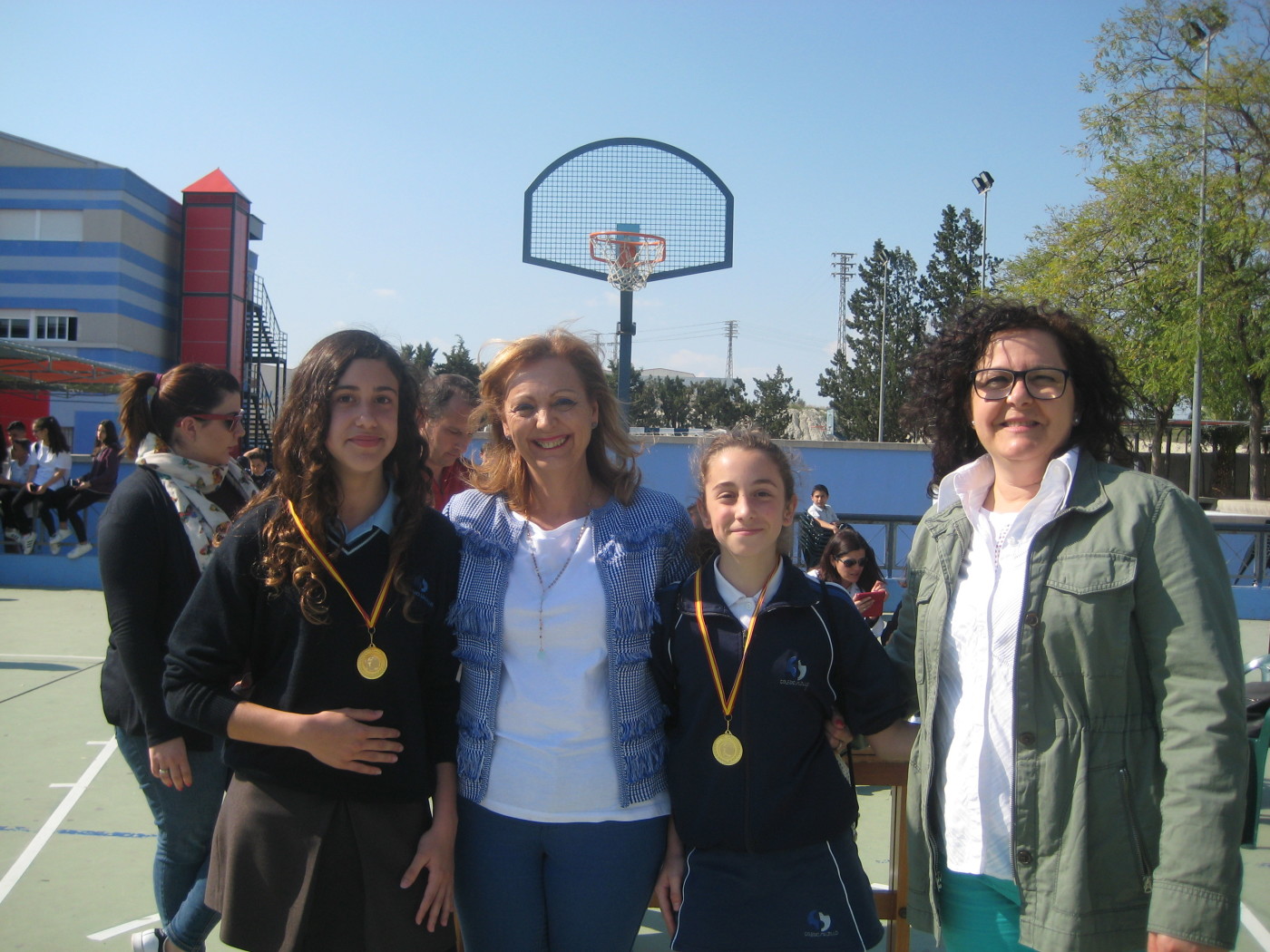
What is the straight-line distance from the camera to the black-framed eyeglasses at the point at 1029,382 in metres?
1.93

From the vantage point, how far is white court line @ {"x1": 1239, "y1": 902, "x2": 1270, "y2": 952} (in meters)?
3.40

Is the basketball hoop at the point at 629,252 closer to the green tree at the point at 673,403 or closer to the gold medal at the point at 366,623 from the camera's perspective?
the gold medal at the point at 366,623

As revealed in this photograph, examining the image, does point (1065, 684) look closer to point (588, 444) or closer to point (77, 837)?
point (588, 444)

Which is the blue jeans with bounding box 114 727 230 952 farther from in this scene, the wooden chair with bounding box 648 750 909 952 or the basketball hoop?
the basketball hoop

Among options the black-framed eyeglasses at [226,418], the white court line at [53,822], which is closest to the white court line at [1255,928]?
the black-framed eyeglasses at [226,418]

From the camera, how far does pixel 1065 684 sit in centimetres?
174

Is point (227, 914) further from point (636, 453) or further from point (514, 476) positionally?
point (636, 453)

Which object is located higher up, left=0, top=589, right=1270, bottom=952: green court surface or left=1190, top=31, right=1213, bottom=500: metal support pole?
left=1190, top=31, right=1213, bottom=500: metal support pole

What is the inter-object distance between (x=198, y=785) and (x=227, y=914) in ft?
2.19

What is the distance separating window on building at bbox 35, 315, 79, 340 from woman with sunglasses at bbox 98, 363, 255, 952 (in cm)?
2588


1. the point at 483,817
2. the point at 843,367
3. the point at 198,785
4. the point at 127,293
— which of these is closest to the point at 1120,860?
the point at 483,817

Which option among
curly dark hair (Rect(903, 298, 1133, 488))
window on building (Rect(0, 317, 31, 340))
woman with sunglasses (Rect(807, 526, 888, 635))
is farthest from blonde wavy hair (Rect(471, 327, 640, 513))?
window on building (Rect(0, 317, 31, 340))

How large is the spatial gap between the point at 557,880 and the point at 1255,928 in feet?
9.79

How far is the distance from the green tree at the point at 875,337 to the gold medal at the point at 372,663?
4685 cm
